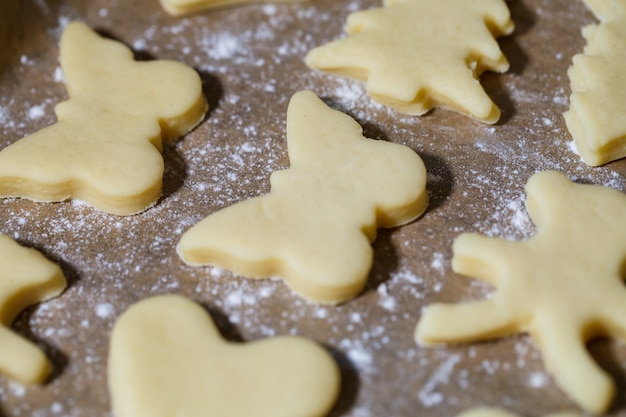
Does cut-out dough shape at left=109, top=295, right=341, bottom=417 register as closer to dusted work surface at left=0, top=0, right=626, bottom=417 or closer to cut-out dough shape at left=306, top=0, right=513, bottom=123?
dusted work surface at left=0, top=0, right=626, bottom=417

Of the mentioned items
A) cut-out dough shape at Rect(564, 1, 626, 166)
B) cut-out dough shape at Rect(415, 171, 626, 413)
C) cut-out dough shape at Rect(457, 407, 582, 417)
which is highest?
cut-out dough shape at Rect(564, 1, 626, 166)

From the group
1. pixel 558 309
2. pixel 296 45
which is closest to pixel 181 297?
pixel 558 309

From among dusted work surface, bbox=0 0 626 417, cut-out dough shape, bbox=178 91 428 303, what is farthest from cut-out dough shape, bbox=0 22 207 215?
cut-out dough shape, bbox=178 91 428 303

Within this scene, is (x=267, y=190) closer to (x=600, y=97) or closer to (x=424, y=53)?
(x=424, y=53)

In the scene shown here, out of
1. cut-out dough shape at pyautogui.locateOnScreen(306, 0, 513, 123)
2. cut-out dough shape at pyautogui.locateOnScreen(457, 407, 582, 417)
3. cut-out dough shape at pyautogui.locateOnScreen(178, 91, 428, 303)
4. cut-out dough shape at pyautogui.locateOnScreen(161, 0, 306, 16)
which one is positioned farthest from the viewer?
cut-out dough shape at pyautogui.locateOnScreen(161, 0, 306, 16)

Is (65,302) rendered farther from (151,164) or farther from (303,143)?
(303,143)

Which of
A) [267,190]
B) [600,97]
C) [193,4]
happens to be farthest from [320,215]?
[193,4]
